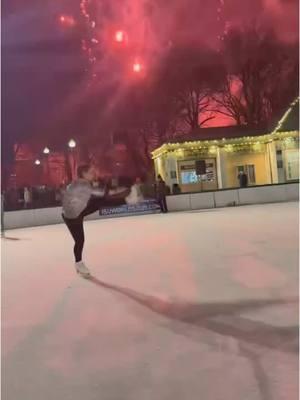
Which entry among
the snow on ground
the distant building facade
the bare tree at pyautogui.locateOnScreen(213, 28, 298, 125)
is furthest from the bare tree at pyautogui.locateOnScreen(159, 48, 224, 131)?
the snow on ground

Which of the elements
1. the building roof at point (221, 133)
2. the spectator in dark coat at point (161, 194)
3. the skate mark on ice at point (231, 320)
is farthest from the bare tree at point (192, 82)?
the skate mark on ice at point (231, 320)

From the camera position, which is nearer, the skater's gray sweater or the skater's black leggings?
the skater's gray sweater

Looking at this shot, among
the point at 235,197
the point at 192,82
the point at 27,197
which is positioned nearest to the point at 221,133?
the point at 192,82

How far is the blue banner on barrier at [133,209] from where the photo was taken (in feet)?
54.9

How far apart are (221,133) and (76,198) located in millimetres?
20378

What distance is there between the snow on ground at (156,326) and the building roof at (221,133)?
16.8 m

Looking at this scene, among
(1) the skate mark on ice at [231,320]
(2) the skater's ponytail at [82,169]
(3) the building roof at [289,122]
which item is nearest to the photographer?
(1) the skate mark on ice at [231,320]

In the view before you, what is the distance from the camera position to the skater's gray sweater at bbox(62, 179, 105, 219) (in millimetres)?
5379

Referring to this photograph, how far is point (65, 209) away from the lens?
5.43 metres

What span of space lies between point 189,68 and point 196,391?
27.9m

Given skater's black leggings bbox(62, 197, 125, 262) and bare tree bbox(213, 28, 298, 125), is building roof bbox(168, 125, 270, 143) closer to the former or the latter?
bare tree bbox(213, 28, 298, 125)

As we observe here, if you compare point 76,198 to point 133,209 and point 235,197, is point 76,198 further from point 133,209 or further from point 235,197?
point 235,197

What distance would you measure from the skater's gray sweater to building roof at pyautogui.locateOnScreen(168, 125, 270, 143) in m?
17.7

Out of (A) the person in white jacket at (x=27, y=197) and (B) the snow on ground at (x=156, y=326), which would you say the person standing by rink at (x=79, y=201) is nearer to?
(B) the snow on ground at (x=156, y=326)
